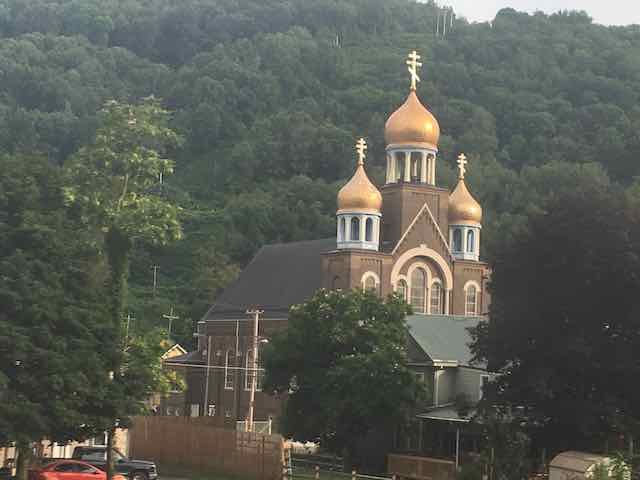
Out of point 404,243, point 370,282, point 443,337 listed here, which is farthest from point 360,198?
point 443,337

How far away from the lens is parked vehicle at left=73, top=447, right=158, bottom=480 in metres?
52.1

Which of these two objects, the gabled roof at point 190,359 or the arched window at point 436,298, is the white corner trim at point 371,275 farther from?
the gabled roof at point 190,359

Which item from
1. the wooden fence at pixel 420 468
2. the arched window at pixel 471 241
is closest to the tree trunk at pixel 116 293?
the wooden fence at pixel 420 468

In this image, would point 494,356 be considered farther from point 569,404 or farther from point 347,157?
point 347,157

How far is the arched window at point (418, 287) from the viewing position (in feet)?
256

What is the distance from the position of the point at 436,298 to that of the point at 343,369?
24057 mm

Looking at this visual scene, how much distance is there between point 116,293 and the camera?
4688 cm

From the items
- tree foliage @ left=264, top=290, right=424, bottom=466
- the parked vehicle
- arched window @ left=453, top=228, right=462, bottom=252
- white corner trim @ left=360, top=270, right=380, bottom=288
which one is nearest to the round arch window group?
white corner trim @ left=360, top=270, right=380, bottom=288

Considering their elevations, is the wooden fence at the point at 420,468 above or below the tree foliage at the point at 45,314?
below

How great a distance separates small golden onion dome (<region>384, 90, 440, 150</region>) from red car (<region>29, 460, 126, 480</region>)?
35111mm

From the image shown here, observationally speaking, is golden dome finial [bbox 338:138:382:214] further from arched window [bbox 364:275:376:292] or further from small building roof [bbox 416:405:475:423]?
small building roof [bbox 416:405:475:423]

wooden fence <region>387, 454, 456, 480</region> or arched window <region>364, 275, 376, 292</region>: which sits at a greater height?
arched window <region>364, 275, 376, 292</region>

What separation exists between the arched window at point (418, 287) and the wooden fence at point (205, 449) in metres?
17.6

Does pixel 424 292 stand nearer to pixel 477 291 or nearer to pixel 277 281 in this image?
pixel 477 291
